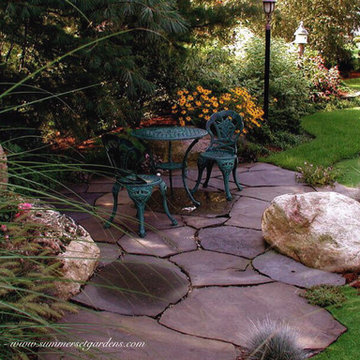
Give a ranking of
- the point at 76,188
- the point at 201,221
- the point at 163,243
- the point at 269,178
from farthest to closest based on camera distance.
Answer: the point at 269,178, the point at 76,188, the point at 201,221, the point at 163,243

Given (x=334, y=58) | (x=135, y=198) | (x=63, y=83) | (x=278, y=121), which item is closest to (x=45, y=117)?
(x=63, y=83)

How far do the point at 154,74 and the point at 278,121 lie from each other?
8.80 ft

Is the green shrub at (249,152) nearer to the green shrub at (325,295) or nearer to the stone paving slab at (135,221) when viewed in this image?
the stone paving slab at (135,221)

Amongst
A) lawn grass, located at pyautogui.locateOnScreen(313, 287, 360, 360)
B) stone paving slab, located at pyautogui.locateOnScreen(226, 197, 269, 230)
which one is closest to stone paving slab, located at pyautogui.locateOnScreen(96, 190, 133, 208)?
stone paving slab, located at pyautogui.locateOnScreen(226, 197, 269, 230)

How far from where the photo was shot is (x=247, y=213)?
187 inches

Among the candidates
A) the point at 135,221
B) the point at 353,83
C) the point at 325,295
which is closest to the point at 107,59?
the point at 135,221

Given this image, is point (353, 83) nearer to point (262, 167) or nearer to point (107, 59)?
point (262, 167)

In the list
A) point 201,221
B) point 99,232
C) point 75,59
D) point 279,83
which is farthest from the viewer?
point 279,83

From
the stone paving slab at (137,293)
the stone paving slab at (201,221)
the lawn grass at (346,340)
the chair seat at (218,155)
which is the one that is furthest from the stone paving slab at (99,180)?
the lawn grass at (346,340)

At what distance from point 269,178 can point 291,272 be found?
263 cm

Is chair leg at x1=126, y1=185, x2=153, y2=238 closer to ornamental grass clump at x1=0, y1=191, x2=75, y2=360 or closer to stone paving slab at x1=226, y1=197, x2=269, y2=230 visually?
stone paving slab at x1=226, y1=197, x2=269, y2=230

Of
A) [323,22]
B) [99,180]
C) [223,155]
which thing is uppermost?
[323,22]

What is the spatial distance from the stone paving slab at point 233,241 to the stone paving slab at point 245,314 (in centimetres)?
62

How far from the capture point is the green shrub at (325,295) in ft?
9.91
